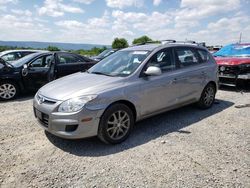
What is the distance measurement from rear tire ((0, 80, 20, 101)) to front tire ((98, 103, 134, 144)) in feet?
14.9

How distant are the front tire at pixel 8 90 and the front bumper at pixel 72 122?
401cm

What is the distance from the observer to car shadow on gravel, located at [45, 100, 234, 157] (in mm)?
3865

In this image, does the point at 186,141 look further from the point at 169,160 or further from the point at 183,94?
the point at 183,94

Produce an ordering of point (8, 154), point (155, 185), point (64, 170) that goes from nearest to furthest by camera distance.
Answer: point (155, 185) → point (64, 170) → point (8, 154)

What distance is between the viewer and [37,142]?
4152 mm

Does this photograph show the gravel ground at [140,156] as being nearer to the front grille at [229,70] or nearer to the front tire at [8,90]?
the front tire at [8,90]

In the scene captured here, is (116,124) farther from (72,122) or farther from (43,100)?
(43,100)

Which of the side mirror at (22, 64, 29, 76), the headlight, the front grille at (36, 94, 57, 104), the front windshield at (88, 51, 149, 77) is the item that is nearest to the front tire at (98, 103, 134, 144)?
the headlight

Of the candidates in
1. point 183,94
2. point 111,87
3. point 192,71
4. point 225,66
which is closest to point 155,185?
point 111,87

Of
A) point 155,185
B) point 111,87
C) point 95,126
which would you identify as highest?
point 111,87

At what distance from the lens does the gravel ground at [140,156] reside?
3.06m

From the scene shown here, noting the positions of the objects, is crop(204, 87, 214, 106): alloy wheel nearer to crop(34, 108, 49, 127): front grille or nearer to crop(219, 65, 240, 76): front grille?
crop(219, 65, 240, 76): front grille

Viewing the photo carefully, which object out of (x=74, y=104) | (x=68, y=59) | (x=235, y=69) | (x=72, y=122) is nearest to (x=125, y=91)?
(x=74, y=104)

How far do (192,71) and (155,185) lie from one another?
3.08 meters
